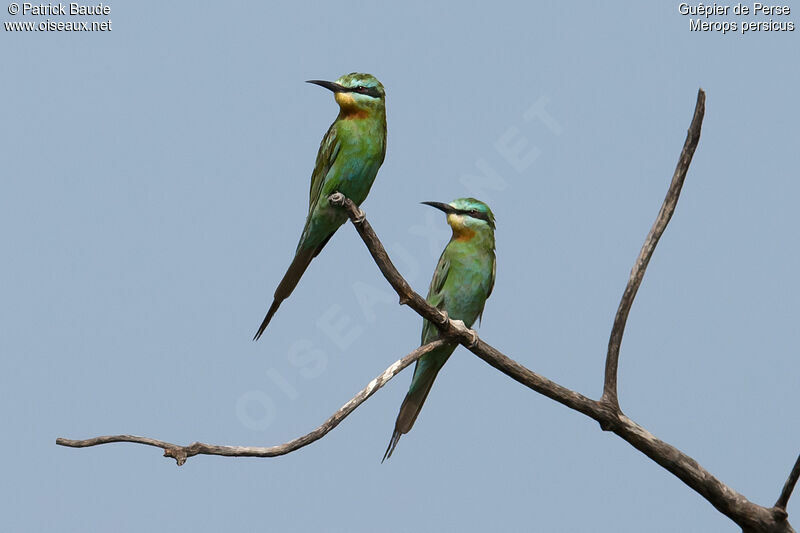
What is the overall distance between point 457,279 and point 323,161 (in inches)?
42.4

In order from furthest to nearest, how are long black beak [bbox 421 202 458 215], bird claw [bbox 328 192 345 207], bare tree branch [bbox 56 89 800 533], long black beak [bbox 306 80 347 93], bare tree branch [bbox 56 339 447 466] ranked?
long black beak [bbox 421 202 458 215], long black beak [bbox 306 80 347 93], bird claw [bbox 328 192 345 207], bare tree branch [bbox 56 89 800 533], bare tree branch [bbox 56 339 447 466]

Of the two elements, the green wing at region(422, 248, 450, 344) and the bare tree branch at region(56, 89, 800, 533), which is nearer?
the bare tree branch at region(56, 89, 800, 533)

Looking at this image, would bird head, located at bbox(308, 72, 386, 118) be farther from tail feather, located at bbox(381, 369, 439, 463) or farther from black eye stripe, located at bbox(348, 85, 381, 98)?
tail feather, located at bbox(381, 369, 439, 463)

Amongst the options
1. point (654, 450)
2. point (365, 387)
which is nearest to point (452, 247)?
point (365, 387)

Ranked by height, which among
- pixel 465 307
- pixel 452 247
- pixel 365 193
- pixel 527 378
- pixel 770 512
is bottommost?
pixel 770 512

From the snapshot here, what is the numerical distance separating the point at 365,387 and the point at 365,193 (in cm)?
132

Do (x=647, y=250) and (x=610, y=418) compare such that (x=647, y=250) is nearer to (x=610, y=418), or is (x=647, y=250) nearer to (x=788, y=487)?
(x=610, y=418)

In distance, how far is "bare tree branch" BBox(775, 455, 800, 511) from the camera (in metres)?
5.54

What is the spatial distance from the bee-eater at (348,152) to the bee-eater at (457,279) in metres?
0.48

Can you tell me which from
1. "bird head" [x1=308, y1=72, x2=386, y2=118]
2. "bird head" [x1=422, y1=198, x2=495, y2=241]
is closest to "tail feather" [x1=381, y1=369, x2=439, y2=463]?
"bird head" [x1=422, y1=198, x2=495, y2=241]

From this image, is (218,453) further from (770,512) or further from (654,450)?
(770,512)

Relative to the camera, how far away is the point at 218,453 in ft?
15.9

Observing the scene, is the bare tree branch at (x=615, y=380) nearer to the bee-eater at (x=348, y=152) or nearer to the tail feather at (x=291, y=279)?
the bee-eater at (x=348, y=152)

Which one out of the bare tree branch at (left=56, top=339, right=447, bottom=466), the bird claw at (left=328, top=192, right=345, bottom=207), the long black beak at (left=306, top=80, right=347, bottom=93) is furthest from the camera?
the long black beak at (left=306, top=80, right=347, bottom=93)
